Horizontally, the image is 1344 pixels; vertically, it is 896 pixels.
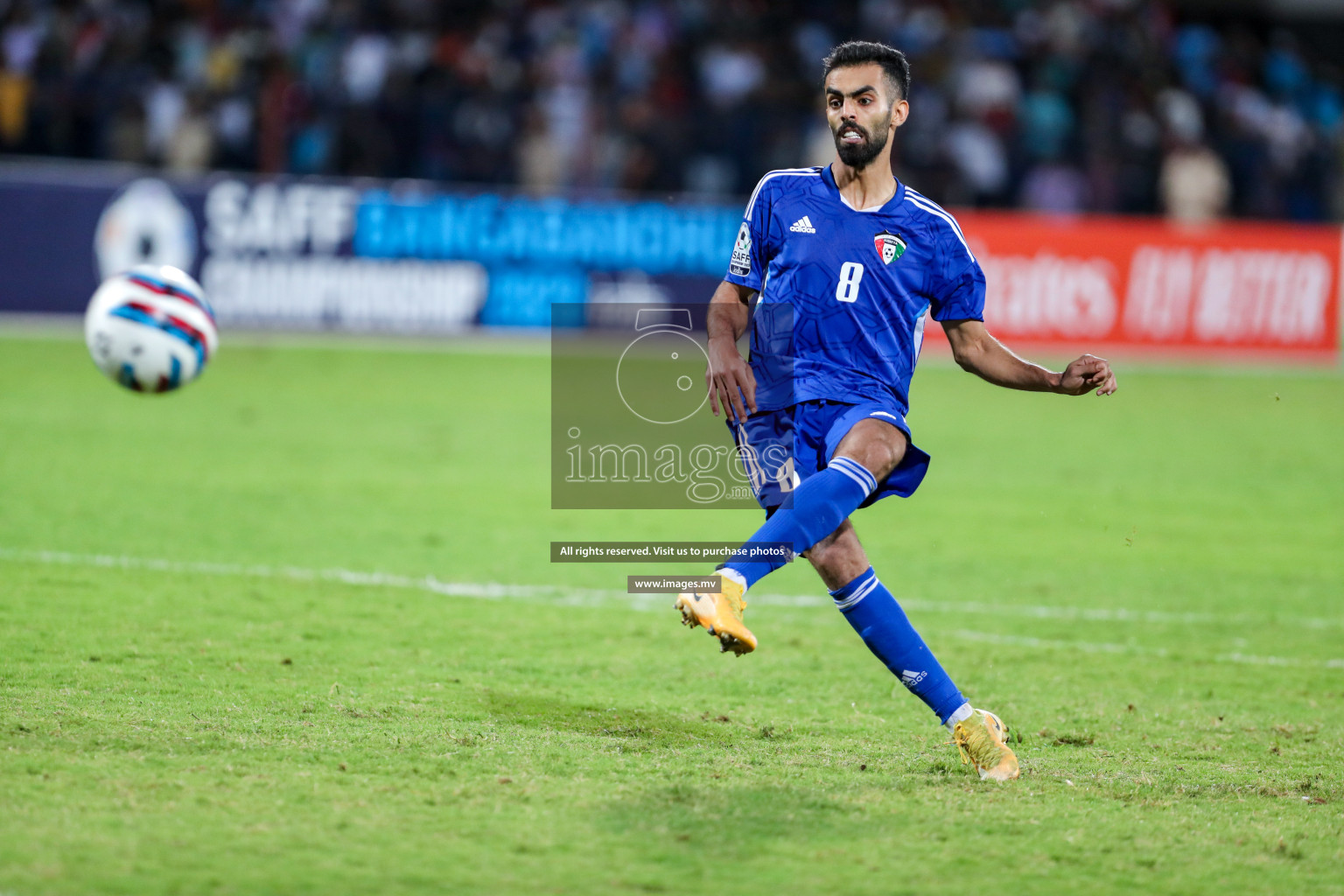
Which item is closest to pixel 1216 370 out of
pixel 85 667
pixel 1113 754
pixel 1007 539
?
pixel 1007 539

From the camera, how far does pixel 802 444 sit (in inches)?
194

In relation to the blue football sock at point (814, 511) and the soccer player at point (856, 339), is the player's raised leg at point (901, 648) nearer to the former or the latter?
the soccer player at point (856, 339)

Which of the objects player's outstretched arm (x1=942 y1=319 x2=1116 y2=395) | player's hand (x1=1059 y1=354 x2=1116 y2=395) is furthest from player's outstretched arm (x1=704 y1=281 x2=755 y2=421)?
player's hand (x1=1059 y1=354 x2=1116 y2=395)

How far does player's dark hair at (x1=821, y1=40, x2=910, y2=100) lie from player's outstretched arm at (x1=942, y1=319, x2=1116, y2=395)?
0.83 meters

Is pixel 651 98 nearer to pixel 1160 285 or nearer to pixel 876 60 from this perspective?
pixel 1160 285

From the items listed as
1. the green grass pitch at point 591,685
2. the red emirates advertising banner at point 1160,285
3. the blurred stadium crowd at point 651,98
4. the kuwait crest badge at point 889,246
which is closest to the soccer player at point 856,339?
the kuwait crest badge at point 889,246

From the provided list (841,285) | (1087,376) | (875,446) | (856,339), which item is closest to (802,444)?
(875,446)

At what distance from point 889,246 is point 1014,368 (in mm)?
579

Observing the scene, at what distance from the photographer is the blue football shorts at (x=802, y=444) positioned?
16.0 feet

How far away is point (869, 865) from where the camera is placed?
12.9 feet

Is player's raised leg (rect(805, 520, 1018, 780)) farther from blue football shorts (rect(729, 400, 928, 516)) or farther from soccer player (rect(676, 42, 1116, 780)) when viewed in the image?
blue football shorts (rect(729, 400, 928, 516))

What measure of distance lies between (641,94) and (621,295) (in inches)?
138

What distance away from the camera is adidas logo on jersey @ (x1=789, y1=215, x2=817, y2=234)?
4.99 meters

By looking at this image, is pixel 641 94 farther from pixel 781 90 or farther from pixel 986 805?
pixel 986 805
